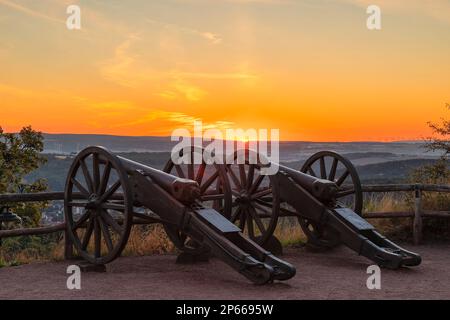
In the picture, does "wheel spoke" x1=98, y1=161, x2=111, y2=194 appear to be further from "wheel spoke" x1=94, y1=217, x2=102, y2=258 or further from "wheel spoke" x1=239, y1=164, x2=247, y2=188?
"wheel spoke" x1=239, y1=164, x2=247, y2=188

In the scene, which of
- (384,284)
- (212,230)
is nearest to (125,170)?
(212,230)

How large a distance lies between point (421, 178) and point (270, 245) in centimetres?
661

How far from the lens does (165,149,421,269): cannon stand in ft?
27.6

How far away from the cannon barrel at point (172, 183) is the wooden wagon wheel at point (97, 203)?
0.98 feet

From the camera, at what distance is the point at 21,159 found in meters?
24.6

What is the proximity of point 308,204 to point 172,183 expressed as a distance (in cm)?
247

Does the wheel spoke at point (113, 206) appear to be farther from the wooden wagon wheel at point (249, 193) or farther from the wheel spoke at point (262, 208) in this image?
the wheel spoke at point (262, 208)

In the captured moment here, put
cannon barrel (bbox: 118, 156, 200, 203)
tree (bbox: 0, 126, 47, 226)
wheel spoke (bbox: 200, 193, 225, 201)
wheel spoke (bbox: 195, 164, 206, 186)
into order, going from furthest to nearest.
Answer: tree (bbox: 0, 126, 47, 226)
wheel spoke (bbox: 195, 164, 206, 186)
wheel spoke (bbox: 200, 193, 225, 201)
cannon barrel (bbox: 118, 156, 200, 203)

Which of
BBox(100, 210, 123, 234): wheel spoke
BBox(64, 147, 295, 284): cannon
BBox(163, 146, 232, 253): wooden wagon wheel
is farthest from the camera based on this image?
BBox(163, 146, 232, 253): wooden wagon wheel

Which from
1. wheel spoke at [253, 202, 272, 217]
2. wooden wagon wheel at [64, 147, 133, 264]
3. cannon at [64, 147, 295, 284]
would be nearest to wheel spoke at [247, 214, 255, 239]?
wheel spoke at [253, 202, 272, 217]

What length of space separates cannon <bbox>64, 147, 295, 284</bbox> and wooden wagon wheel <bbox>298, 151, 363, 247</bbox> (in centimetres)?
220

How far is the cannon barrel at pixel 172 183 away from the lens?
7.68 meters

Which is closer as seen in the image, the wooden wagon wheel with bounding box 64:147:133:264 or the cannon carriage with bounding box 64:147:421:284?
the cannon carriage with bounding box 64:147:421:284

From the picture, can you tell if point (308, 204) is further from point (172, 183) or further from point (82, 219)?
point (82, 219)
